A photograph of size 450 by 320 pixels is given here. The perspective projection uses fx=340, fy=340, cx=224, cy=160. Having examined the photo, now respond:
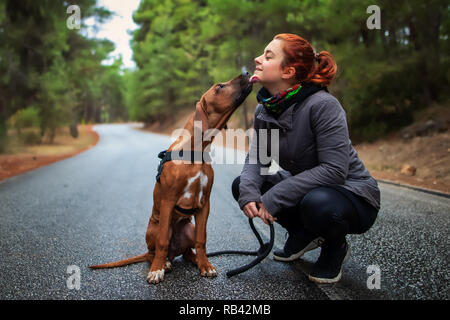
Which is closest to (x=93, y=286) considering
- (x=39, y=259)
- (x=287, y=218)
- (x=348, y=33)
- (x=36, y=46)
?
(x=39, y=259)

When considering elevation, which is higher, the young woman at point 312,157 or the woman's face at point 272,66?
the woman's face at point 272,66

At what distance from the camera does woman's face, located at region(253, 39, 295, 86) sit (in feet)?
8.33

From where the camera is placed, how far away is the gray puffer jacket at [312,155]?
243cm

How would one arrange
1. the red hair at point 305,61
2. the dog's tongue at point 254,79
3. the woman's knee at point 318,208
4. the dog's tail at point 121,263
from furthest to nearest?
the dog's tail at point 121,263 → the dog's tongue at point 254,79 → the red hair at point 305,61 → the woman's knee at point 318,208

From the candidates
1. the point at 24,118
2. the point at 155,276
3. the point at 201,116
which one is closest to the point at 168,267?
the point at 155,276

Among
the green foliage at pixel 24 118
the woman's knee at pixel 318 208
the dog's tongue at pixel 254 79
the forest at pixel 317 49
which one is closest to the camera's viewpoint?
the woman's knee at pixel 318 208

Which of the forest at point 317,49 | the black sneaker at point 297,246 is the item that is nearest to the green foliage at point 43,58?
the forest at point 317,49

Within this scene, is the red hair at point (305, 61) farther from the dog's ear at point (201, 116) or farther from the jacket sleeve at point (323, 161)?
the dog's ear at point (201, 116)

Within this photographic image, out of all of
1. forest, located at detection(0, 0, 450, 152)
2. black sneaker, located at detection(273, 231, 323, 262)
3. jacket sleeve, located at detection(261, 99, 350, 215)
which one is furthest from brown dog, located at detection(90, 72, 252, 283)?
forest, located at detection(0, 0, 450, 152)

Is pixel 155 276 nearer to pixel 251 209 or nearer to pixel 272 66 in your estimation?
pixel 251 209

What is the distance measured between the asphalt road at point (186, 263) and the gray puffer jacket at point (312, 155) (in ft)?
2.02

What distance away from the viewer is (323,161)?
8.07ft

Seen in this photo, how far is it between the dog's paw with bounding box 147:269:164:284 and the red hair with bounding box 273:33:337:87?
1832 mm

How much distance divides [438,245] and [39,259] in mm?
3922
